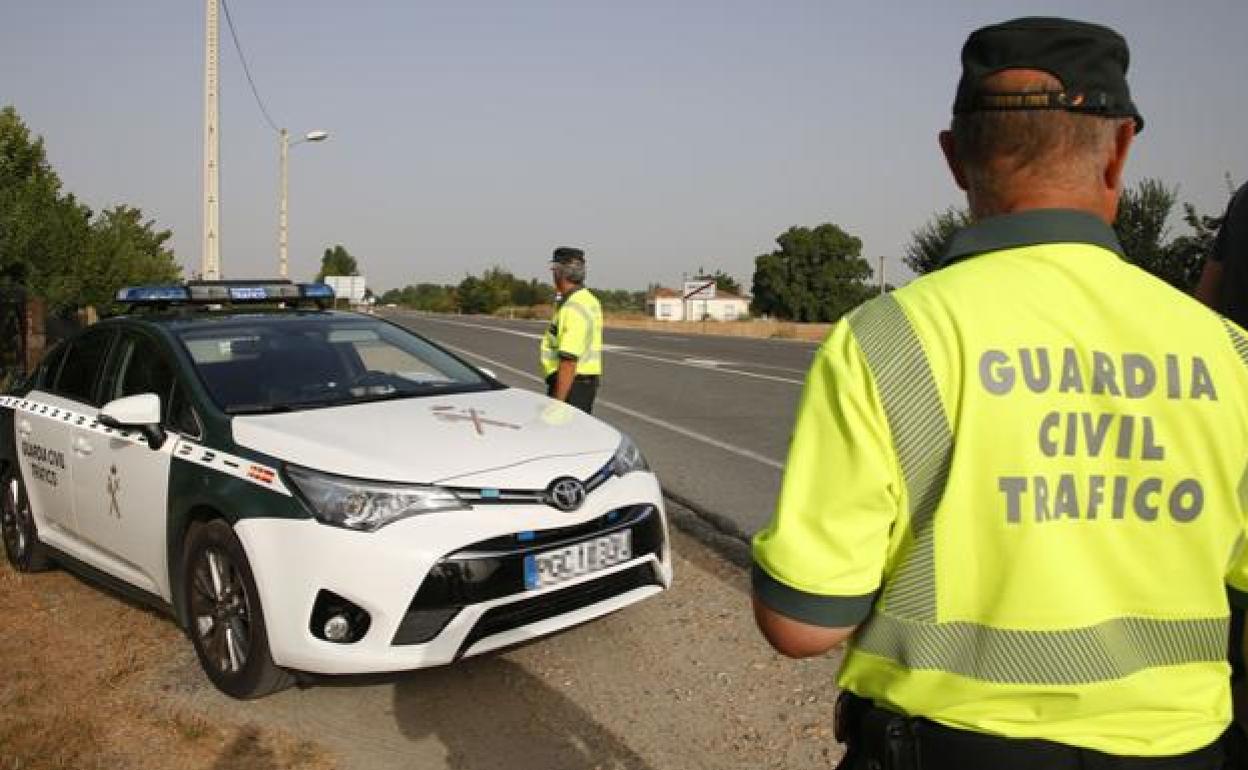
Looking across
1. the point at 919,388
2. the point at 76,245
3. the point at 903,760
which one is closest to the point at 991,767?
the point at 903,760

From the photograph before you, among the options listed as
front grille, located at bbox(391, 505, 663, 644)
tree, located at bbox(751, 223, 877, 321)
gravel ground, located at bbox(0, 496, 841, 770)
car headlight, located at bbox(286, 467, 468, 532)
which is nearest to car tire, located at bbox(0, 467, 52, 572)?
gravel ground, located at bbox(0, 496, 841, 770)

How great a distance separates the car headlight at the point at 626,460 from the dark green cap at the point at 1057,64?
2.86 meters

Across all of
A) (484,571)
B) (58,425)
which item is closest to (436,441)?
(484,571)

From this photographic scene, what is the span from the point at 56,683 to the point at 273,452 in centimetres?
128

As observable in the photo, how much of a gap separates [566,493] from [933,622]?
96.5 inches

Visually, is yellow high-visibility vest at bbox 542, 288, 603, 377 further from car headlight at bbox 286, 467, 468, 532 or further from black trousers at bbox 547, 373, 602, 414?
car headlight at bbox 286, 467, 468, 532

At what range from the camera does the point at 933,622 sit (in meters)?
1.26

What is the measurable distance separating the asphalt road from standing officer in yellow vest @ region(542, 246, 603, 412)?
3.45ft

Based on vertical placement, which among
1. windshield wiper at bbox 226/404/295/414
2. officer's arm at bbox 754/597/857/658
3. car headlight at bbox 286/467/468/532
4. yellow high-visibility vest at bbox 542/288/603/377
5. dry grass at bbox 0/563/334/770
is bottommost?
dry grass at bbox 0/563/334/770

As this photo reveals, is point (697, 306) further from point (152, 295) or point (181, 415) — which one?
point (181, 415)

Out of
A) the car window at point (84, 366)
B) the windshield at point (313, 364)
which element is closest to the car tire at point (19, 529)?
the car window at point (84, 366)

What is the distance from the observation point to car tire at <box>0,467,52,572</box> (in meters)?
5.14

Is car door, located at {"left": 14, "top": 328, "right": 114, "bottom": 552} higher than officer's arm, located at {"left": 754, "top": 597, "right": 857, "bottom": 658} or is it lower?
lower

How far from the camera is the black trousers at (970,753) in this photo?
3.98 feet
